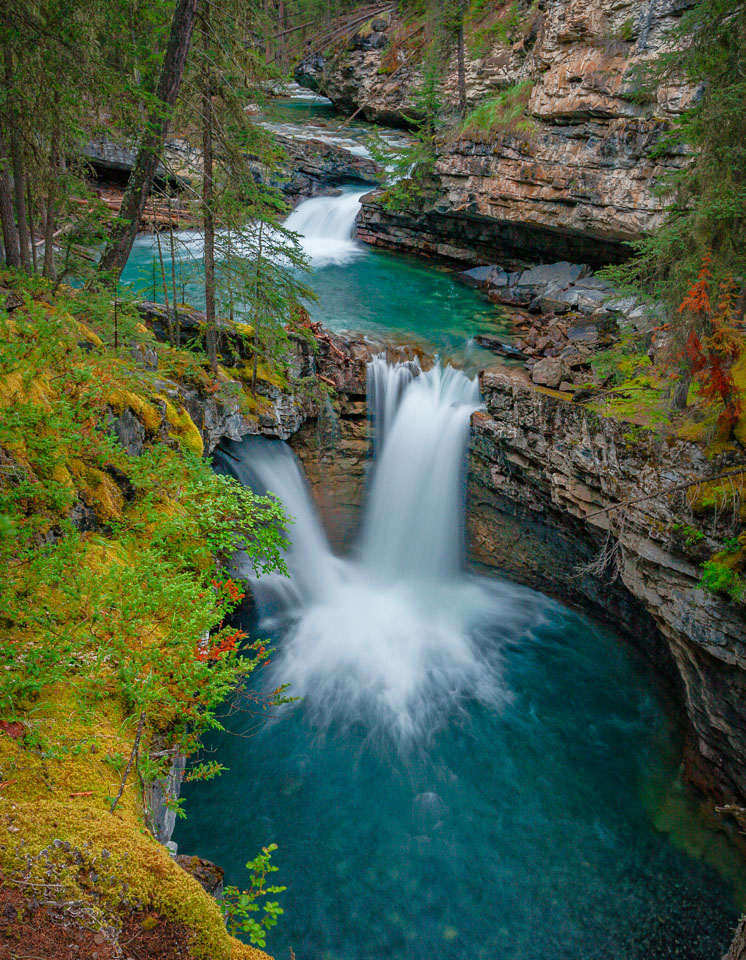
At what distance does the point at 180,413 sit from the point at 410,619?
246 inches

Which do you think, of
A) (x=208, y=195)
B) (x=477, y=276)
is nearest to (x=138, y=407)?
(x=208, y=195)

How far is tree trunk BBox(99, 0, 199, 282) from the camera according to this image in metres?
7.97

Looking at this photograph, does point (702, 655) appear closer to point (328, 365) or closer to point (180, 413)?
point (180, 413)

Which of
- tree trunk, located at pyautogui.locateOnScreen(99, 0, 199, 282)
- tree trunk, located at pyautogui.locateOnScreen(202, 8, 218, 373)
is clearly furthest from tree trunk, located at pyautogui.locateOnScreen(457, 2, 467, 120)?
tree trunk, located at pyautogui.locateOnScreen(99, 0, 199, 282)

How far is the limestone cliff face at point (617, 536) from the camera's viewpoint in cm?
795

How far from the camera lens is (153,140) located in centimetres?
838

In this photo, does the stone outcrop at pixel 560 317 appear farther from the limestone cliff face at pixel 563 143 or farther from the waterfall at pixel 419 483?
the waterfall at pixel 419 483

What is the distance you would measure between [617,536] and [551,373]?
12.6 ft

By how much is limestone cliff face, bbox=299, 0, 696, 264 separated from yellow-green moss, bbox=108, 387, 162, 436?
40.1 feet

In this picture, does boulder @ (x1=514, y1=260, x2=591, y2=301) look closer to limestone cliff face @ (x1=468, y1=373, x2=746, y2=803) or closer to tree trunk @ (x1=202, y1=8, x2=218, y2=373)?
limestone cliff face @ (x1=468, y1=373, x2=746, y2=803)

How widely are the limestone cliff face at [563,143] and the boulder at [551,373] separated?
503cm

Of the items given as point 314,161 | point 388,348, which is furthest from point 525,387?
point 314,161

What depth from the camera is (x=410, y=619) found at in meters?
11.4

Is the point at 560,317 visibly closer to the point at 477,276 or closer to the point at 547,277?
the point at 547,277
